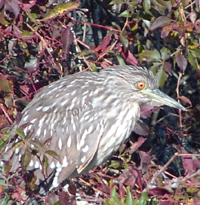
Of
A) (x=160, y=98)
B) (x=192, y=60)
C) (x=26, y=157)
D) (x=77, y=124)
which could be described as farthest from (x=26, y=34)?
(x=26, y=157)

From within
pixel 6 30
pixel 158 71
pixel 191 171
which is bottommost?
pixel 191 171

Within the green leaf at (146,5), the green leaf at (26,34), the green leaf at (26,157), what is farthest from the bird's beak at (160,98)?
the green leaf at (26,157)

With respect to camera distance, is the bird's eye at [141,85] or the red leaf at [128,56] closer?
the bird's eye at [141,85]

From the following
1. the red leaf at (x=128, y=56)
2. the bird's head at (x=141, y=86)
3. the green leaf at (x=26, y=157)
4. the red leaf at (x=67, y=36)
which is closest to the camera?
the green leaf at (x=26, y=157)

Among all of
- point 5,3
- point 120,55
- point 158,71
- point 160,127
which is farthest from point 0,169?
point 160,127

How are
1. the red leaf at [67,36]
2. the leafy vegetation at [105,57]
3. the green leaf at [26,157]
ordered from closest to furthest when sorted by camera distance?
the green leaf at [26,157] < the leafy vegetation at [105,57] < the red leaf at [67,36]

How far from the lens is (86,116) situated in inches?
188

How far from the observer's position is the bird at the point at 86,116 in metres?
4.74

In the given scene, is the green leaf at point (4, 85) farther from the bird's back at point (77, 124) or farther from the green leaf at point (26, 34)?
the green leaf at point (26, 34)

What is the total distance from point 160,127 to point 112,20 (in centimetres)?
111

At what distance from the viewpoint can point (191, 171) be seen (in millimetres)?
4512

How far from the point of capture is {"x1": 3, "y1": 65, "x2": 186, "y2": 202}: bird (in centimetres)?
474

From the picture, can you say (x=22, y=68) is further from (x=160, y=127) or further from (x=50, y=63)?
(x=160, y=127)

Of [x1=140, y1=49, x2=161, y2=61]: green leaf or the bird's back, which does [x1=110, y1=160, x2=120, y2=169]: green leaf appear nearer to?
the bird's back
